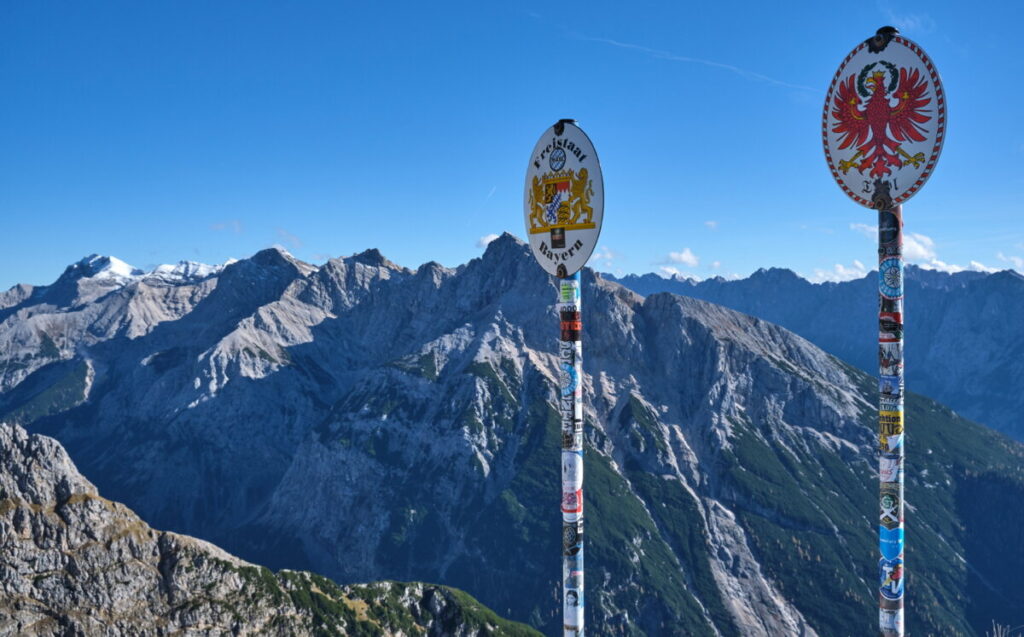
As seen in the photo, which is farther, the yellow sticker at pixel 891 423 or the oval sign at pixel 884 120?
the yellow sticker at pixel 891 423

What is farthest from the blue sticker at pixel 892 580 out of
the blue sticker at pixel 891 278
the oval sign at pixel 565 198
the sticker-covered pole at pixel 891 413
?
the oval sign at pixel 565 198

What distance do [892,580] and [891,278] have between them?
9567 millimetres

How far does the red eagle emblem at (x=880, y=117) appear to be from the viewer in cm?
2127

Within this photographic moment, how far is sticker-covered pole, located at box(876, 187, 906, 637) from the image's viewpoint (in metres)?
21.5

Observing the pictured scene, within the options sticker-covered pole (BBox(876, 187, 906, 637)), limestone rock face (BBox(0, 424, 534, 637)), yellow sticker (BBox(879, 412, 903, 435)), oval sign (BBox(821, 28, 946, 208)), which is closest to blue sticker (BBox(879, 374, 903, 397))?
sticker-covered pole (BBox(876, 187, 906, 637))

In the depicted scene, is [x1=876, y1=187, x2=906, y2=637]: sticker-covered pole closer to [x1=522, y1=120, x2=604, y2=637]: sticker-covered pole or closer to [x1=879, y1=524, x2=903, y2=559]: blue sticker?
[x1=879, y1=524, x2=903, y2=559]: blue sticker

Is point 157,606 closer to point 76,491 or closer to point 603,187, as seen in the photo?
point 76,491

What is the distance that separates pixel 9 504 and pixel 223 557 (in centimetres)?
3905

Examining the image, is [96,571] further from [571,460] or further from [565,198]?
[565,198]

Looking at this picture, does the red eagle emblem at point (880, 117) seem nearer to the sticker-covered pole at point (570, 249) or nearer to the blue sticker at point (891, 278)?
the blue sticker at point (891, 278)

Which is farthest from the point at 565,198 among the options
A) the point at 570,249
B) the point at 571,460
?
the point at 571,460

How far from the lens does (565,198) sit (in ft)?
73.8

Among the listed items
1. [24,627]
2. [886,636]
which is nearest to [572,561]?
[886,636]

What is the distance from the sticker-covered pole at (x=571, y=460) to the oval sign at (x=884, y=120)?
32.5 feet
